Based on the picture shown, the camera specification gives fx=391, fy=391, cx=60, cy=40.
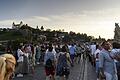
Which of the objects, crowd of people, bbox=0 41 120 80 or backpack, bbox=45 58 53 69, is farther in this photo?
backpack, bbox=45 58 53 69

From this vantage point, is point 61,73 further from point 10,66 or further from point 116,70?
point 10,66

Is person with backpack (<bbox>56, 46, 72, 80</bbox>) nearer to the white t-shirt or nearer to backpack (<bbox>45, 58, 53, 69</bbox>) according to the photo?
backpack (<bbox>45, 58, 53, 69</bbox>)

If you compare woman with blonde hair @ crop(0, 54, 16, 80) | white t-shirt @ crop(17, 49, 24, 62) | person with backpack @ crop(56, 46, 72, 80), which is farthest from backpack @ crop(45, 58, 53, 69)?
woman with blonde hair @ crop(0, 54, 16, 80)

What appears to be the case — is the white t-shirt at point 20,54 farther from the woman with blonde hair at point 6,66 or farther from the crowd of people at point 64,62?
the woman with blonde hair at point 6,66

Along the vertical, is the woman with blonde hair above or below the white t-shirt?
above

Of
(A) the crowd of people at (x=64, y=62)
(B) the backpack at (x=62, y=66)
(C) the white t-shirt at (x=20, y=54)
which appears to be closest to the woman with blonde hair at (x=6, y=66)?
(A) the crowd of people at (x=64, y=62)

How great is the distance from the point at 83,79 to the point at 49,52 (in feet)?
15.7

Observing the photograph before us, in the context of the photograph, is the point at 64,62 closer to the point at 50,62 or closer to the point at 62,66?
the point at 62,66

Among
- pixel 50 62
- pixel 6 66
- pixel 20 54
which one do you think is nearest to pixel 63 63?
pixel 50 62

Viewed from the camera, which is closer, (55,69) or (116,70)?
(116,70)

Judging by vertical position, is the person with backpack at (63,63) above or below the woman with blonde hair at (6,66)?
below

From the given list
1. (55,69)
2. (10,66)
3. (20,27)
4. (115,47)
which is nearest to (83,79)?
(55,69)

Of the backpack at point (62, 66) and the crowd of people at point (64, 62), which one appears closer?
the crowd of people at point (64, 62)

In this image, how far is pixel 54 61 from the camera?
16406 millimetres
